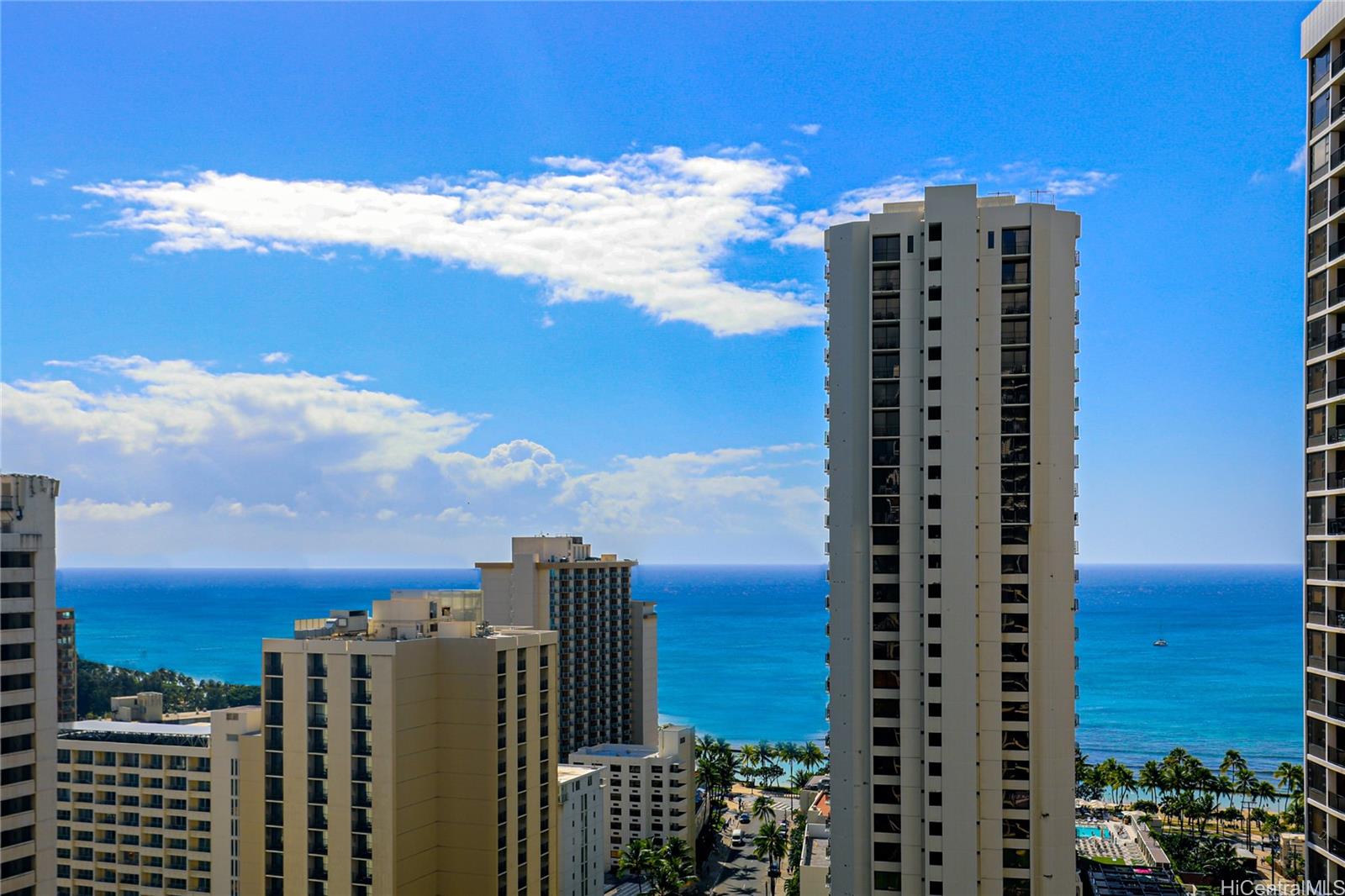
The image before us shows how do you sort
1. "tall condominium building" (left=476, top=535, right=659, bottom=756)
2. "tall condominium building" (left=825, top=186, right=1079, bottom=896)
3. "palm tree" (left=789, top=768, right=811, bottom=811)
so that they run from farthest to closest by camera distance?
1. "palm tree" (left=789, top=768, right=811, bottom=811)
2. "tall condominium building" (left=476, top=535, right=659, bottom=756)
3. "tall condominium building" (left=825, top=186, right=1079, bottom=896)

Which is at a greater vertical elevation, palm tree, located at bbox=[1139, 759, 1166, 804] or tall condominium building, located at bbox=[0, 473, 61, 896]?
tall condominium building, located at bbox=[0, 473, 61, 896]

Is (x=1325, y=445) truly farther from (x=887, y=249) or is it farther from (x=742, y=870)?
(x=742, y=870)

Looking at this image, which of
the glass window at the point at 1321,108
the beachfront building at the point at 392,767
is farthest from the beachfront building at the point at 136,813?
the glass window at the point at 1321,108

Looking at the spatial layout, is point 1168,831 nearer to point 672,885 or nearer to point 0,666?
point 672,885

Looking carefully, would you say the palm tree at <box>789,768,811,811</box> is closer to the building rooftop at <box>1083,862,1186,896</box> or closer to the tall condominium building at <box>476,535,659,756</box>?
the tall condominium building at <box>476,535,659,756</box>

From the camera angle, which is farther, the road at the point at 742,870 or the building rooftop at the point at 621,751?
the building rooftop at the point at 621,751

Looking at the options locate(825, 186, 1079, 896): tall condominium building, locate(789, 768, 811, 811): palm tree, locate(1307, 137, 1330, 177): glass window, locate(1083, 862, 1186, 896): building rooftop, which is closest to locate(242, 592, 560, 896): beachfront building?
locate(825, 186, 1079, 896): tall condominium building

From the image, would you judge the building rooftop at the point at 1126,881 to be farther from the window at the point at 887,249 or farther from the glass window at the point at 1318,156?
the glass window at the point at 1318,156
